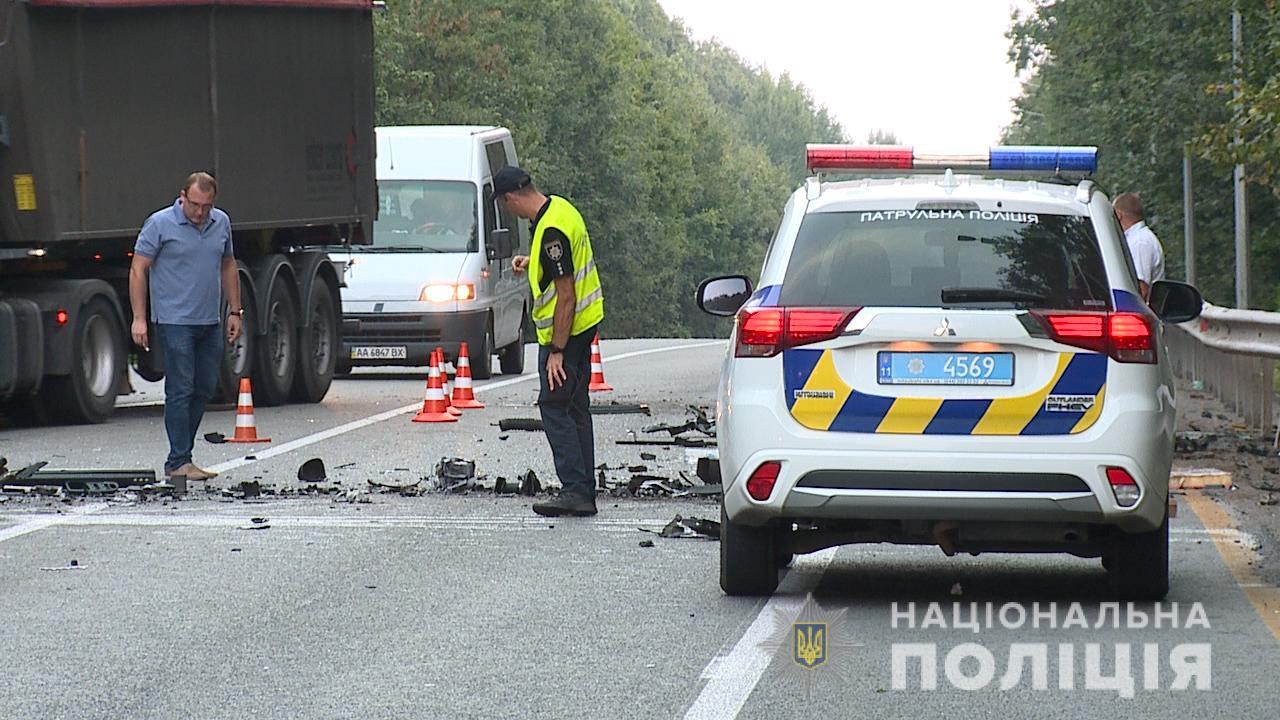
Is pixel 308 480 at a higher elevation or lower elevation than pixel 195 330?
lower

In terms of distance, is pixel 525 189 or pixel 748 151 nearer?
pixel 525 189

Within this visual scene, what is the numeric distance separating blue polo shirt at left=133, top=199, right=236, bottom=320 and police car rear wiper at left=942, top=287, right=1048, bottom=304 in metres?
6.08

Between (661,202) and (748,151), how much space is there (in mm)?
29453

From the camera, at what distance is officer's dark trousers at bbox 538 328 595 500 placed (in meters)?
11.1

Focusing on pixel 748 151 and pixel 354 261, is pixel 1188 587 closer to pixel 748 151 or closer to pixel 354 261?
pixel 354 261

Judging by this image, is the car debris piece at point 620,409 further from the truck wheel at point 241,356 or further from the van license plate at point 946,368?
the van license plate at point 946,368

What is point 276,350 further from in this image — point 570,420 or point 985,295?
point 985,295

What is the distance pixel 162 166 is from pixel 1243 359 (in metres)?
9.04

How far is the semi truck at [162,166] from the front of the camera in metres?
16.2

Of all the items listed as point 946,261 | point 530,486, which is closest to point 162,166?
point 530,486

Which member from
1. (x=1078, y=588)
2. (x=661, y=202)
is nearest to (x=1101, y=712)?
(x=1078, y=588)

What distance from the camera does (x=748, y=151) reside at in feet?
441

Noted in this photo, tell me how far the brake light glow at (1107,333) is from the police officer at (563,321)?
11.4 feet

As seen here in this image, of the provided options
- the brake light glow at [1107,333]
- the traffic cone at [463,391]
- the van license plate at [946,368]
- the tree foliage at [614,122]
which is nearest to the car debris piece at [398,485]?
the van license plate at [946,368]
